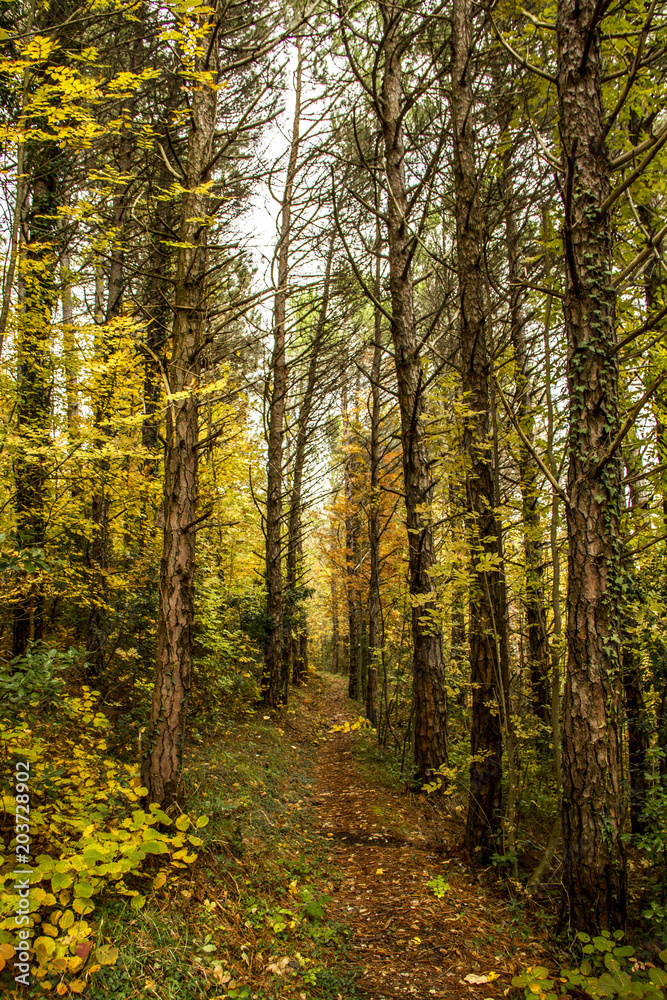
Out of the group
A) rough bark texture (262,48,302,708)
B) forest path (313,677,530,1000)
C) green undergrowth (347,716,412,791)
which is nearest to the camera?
forest path (313,677,530,1000)

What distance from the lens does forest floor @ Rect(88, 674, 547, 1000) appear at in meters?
2.68

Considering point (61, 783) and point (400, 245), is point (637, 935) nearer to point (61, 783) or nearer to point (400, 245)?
point (61, 783)

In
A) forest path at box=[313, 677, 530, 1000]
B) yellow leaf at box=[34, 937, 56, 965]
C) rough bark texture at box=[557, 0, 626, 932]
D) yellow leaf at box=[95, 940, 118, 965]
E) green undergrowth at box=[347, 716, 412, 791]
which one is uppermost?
rough bark texture at box=[557, 0, 626, 932]

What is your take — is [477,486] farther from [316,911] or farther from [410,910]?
[316,911]

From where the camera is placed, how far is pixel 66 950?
2309mm

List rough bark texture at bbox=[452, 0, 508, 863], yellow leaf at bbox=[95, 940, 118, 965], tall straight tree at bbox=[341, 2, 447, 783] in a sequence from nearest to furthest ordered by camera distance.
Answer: yellow leaf at bbox=[95, 940, 118, 965] < rough bark texture at bbox=[452, 0, 508, 863] < tall straight tree at bbox=[341, 2, 447, 783]

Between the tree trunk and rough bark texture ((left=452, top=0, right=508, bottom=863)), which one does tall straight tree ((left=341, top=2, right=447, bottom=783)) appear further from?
the tree trunk

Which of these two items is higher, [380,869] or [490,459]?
[490,459]

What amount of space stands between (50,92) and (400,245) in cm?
361

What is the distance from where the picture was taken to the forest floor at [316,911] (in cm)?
268

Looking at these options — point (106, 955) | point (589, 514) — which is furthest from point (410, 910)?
point (589, 514)

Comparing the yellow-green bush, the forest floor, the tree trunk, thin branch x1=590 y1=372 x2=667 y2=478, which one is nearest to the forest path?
the forest floor

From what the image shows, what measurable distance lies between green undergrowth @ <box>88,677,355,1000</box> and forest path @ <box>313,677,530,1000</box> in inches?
7.4

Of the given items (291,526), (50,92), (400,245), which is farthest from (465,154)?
(291,526)
